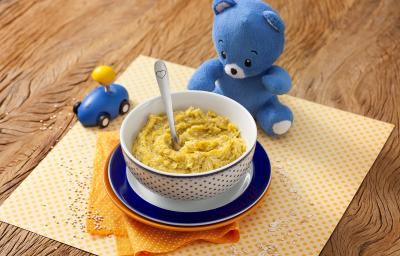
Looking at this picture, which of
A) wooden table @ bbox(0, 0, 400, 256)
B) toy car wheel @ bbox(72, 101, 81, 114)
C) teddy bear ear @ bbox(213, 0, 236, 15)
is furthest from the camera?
toy car wheel @ bbox(72, 101, 81, 114)

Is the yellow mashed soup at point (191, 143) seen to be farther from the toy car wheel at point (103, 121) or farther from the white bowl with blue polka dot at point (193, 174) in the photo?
the toy car wheel at point (103, 121)

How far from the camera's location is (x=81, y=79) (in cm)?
161

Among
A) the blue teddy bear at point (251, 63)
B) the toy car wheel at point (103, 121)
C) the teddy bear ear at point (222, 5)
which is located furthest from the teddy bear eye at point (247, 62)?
the toy car wheel at point (103, 121)

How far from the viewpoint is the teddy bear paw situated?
142 cm

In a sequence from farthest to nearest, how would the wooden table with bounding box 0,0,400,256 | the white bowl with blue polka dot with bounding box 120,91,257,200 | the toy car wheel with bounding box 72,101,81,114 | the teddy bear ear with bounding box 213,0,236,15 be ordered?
1. the toy car wheel with bounding box 72,101,81,114
2. the teddy bear ear with bounding box 213,0,236,15
3. the wooden table with bounding box 0,0,400,256
4. the white bowl with blue polka dot with bounding box 120,91,257,200

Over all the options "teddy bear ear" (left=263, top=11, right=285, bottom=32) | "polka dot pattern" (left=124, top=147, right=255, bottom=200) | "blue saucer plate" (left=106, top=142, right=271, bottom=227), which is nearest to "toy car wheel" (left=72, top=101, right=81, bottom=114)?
"blue saucer plate" (left=106, top=142, right=271, bottom=227)

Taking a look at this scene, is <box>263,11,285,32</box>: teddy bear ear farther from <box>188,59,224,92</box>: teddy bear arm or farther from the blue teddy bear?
<box>188,59,224,92</box>: teddy bear arm

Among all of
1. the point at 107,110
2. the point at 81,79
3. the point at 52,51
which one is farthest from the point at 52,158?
the point at 52,51

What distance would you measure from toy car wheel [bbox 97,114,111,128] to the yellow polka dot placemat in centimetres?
2

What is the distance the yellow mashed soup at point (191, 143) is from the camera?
45.6 inches

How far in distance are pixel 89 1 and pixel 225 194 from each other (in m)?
0.95

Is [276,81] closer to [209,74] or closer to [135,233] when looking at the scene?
[209,74]

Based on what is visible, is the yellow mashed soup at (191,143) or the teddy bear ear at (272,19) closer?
the yellow mashed soup at (191,143)

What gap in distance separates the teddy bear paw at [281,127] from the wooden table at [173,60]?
0.17 m
